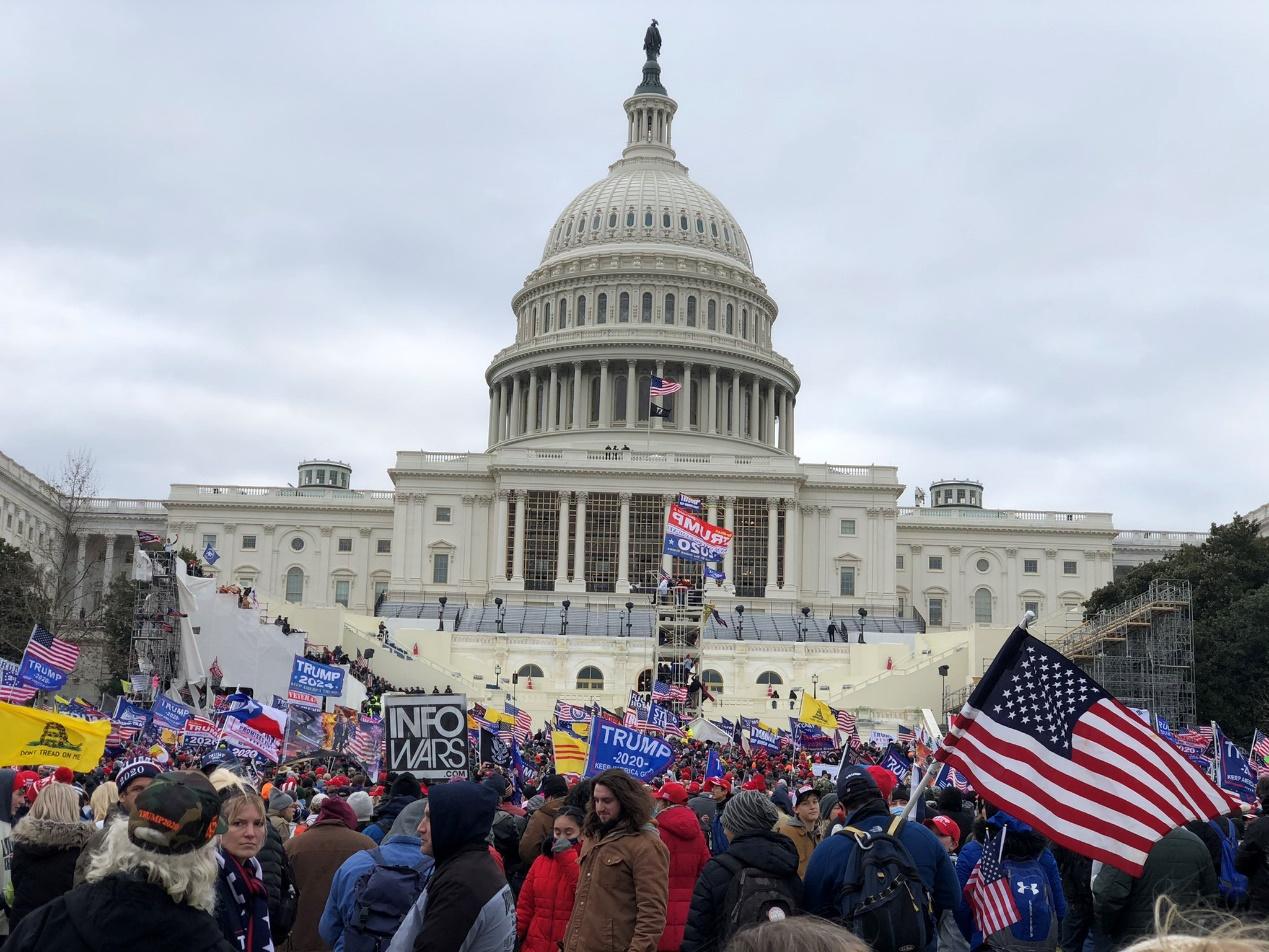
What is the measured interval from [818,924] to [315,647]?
236 feet

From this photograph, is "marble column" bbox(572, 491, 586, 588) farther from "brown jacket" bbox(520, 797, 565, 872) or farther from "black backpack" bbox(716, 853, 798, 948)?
"black backpack" bbox(716, 853, 798, 948)

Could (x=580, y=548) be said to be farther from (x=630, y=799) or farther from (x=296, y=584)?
(x=630, y=799)

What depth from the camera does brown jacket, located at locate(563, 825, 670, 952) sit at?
937cm

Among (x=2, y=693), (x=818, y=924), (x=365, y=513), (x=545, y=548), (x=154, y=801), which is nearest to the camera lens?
(x=818, y=924)

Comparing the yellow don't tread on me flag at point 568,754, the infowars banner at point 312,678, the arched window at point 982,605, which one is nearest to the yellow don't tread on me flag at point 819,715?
the infowars banner at point 312,678

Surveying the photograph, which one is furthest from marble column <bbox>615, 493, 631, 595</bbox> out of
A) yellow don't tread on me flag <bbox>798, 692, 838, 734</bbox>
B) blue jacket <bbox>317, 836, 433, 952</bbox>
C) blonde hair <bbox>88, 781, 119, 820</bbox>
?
blue jacket <bbox>317, 836, 433, 952</bbox>

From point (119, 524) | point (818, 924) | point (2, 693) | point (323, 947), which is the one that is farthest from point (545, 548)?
point (818, 924)

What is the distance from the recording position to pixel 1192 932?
3367 mm

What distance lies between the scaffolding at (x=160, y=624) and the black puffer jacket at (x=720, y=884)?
44790mm

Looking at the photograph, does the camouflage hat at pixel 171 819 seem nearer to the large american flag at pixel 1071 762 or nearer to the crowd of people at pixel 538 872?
the crowd of people at pixel 538 872

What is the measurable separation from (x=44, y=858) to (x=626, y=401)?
102 metres

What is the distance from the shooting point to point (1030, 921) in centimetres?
1059

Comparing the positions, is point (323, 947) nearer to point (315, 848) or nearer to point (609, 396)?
point (315, 848)

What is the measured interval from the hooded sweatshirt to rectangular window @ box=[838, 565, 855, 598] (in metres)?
92.1
